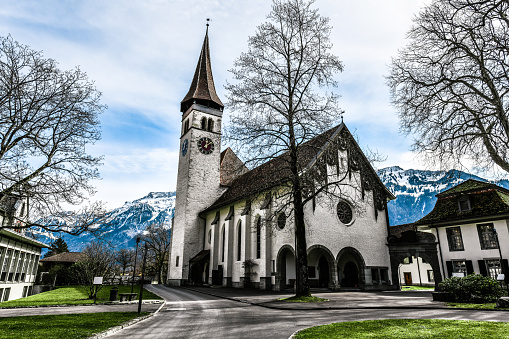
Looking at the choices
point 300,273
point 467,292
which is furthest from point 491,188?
point 300,273

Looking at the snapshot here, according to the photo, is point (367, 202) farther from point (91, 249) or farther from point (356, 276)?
point (91, 249)

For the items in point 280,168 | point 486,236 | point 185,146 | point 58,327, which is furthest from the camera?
point 185,146

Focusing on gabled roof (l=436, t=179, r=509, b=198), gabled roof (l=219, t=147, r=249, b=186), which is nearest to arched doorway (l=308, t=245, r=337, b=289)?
gabled roof (l=436, t=179, r=509, b=198)

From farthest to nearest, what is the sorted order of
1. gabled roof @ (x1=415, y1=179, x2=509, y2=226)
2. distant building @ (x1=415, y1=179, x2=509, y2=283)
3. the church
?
gabled roof @ (x1=415, y1=179, x2=509, y2=226) → distant building @ (x1=415, y1=179, x2=509, y2=283) → the church

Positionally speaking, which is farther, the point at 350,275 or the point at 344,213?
the point at 350,275

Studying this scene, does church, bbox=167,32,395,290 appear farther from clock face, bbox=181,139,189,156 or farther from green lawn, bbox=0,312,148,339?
green lawn, bbox=0,312,148,339

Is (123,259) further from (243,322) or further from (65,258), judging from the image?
(243,322)

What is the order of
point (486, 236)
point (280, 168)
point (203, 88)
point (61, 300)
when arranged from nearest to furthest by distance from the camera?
point (280, 168) < point (61, 300) < point (486, 236) < point (203, 88)

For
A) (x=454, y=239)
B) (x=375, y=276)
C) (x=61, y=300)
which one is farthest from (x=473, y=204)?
(x=61, y=300)

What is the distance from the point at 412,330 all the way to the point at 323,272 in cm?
2069

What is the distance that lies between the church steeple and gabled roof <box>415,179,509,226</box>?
1129 inches

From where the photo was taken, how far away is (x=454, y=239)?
91.3ft

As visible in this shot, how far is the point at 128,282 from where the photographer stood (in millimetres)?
44719

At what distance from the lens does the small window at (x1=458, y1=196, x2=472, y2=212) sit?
90.6 ft
